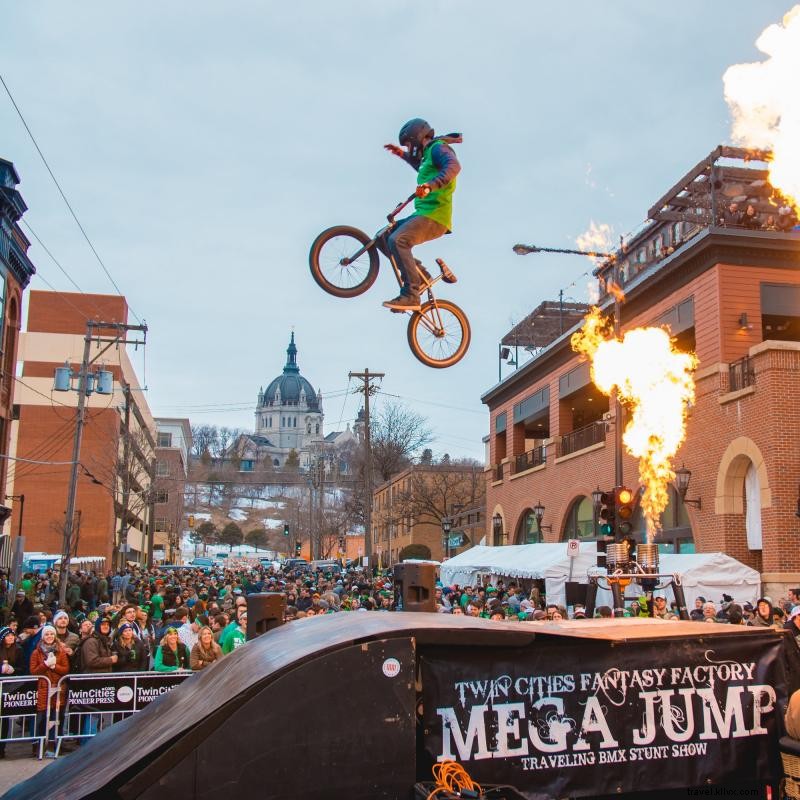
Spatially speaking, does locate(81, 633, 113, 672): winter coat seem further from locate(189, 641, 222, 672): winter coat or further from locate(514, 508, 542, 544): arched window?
locate(514, 508, 542, 544): arched window

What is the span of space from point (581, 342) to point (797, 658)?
83.9ft

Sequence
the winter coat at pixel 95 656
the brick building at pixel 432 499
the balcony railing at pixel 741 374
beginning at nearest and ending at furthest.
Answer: the winter coat at pixel 95 656, the balcony railing at pixel 741 374, the brick building at pixel 432 499

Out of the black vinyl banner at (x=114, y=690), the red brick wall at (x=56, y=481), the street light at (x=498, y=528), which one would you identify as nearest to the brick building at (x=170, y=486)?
the red brick wall at (x=56, y=481)

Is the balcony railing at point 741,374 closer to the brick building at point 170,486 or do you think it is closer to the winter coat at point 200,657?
the winter coat at point 200,657

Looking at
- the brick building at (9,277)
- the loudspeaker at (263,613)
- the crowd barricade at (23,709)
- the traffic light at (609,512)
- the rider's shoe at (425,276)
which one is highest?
the brick building at (9,277)

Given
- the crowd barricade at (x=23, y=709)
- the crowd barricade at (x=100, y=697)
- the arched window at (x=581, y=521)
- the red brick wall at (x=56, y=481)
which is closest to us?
the crowd barricade at (x=23, y=709)

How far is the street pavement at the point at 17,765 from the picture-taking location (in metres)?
9.24

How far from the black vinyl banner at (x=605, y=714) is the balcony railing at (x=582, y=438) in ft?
80.6

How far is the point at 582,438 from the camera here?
30750 millimetres

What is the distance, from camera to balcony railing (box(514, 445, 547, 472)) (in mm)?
34862

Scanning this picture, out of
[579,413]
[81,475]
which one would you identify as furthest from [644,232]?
[81,475]

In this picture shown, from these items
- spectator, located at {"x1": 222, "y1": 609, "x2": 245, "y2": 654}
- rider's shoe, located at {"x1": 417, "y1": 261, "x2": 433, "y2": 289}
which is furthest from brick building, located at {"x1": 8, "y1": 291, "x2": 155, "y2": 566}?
rider's shoe, located at {"x1": 417, "y1": 261, "x2": 433, "y2": 289}

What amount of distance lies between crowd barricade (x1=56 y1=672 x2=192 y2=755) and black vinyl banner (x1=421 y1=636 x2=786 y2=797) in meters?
7.47

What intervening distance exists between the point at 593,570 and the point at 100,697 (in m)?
13.0
